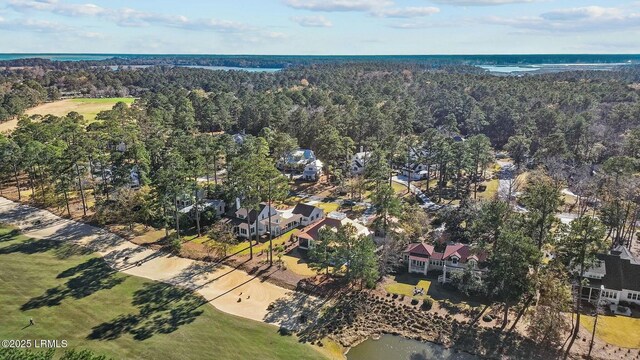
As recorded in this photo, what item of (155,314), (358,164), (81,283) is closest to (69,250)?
(81,283)

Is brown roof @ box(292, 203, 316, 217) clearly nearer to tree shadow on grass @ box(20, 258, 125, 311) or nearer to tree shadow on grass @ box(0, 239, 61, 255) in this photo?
tree shadow on grass @ box(20, 258, 125, 311)

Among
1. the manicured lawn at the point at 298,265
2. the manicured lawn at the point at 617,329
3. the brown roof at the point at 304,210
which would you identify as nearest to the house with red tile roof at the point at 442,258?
the manicured lawn at the point at 617,329

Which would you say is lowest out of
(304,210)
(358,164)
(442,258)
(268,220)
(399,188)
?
(399,188)

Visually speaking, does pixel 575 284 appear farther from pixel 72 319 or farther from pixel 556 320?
pixel 72 319

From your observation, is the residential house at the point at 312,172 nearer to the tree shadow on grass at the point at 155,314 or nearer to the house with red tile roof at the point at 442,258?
the house with red tile roof at the point at 442,258

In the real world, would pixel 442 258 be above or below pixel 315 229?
below

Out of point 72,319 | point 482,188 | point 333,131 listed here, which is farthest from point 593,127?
point 72,319

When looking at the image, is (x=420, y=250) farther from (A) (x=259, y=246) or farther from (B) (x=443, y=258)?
(A) (x=259, y=246)

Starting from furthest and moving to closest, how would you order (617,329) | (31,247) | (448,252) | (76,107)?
(76,107)
(31,247)
(448,252)
(617,329)
